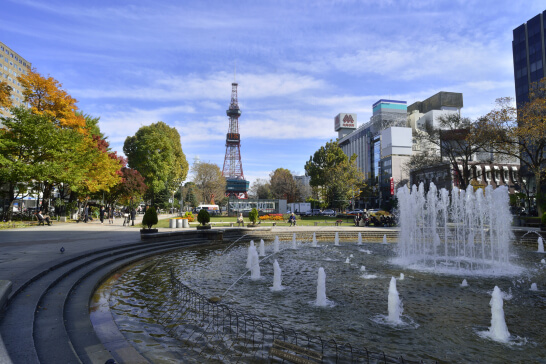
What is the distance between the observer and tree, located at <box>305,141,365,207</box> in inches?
2055

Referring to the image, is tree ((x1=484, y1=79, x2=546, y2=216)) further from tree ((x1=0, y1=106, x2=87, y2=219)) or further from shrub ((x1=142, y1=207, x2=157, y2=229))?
tree ((x1=0, y1=106, x2=87, y2=219))

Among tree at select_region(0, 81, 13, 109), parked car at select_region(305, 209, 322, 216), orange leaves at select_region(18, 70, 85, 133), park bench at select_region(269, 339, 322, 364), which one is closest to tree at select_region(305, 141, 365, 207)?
parked car at select_region(305, 209, 322, 216)

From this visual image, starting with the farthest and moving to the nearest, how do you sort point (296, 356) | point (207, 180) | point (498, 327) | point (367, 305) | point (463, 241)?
1. point (207, 180)
2. point (463, 241)
3. point (367, 305)
4. point (498, 327)
5. point (296, 356)

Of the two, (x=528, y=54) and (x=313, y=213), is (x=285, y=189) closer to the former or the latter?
(x=313, y=213)

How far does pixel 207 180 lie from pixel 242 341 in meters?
71.3

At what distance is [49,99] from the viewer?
94.4 ft

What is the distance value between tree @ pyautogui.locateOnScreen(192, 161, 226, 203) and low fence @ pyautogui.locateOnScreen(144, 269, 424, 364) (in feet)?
223

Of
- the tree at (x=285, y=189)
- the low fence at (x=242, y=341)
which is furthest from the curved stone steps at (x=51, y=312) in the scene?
the tree at (x=285, y=189)

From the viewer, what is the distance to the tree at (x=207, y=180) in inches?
2923

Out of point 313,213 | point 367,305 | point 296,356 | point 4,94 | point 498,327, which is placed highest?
point 4,94

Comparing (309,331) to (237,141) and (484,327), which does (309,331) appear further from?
(237,141)

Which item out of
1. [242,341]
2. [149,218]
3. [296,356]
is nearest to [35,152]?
[149,218]

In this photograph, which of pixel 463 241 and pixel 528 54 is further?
pixel 528 54

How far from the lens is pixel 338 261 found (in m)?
13.5
